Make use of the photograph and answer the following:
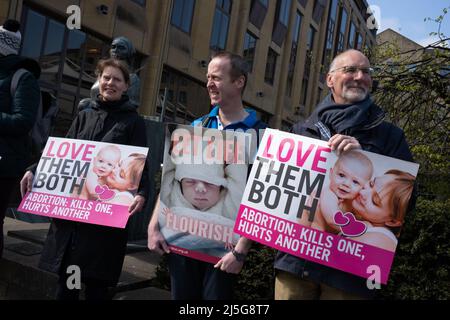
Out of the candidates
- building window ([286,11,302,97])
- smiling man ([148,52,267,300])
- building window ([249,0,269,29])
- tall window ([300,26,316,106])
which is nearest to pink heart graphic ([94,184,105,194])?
smiling man ([148,52,267,300])

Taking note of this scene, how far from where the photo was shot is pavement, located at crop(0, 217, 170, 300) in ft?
11.2

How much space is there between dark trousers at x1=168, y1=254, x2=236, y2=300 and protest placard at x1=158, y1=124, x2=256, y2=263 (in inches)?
2.6

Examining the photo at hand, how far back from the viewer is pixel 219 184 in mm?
2090

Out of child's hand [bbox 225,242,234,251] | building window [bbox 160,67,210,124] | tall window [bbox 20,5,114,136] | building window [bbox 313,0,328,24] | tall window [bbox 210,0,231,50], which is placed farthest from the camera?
building window [bbox 313,0,328,24]

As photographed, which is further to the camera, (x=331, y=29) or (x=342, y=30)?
(x=342, y=30)

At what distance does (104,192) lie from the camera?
250 cm

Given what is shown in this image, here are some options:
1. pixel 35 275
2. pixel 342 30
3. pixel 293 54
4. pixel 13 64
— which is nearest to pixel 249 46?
pixel 293 54

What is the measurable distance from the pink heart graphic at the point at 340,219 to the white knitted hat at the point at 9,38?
264cm

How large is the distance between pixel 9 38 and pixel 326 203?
2.61m

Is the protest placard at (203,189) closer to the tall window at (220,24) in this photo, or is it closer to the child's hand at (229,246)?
the child's hand at (229,246)

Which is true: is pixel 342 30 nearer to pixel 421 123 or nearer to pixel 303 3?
pixel 303 3

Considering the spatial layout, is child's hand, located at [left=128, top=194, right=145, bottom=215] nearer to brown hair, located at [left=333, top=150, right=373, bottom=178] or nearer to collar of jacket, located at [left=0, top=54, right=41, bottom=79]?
brown hair, located at [left=333, top=150, right=373, bottom=178]

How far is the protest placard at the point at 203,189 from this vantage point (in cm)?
206
